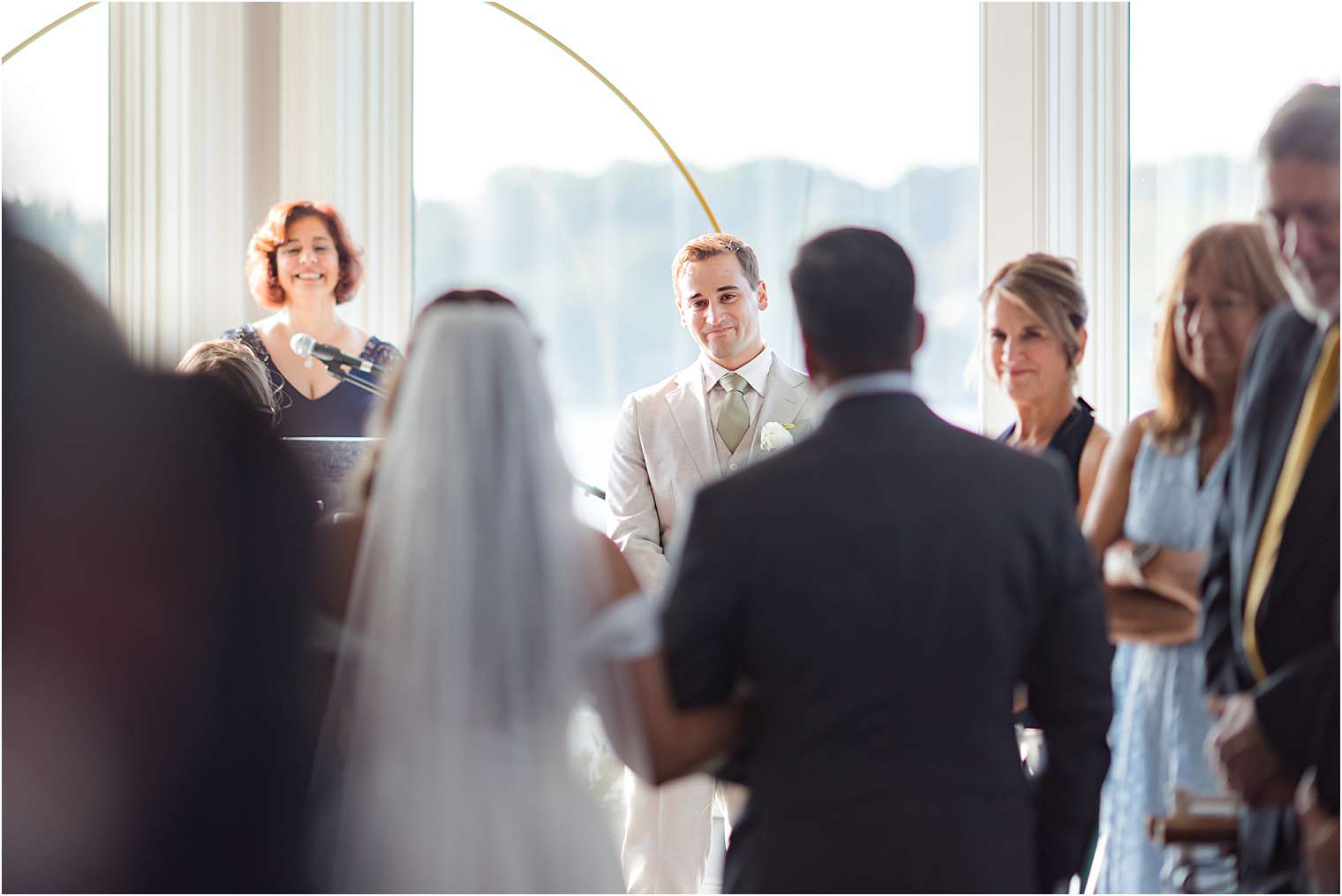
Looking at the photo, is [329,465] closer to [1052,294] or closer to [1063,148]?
[1052,294]

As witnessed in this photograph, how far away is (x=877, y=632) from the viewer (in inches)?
69.0

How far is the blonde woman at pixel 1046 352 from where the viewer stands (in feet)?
8.39

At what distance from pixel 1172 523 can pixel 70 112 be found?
16.2ft

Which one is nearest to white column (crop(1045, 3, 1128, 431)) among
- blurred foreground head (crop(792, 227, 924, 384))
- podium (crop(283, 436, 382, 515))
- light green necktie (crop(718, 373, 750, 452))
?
light green necktie (crop(718, 373, 750, 452))

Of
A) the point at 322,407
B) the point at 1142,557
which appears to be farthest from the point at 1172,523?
the point at 322,407

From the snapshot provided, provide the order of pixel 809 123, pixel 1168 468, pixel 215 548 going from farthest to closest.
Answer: pixel 809 123
pixel 1168 468
pixel 215 548

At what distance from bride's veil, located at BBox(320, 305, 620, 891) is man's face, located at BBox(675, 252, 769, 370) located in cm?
202

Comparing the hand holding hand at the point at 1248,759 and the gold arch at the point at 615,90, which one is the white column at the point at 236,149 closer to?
the gold arch at the point at 615,90

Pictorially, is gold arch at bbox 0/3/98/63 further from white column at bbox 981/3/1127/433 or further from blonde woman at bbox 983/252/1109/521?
blonde woman at bbox 983/252/1109/521

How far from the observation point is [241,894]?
196 cm

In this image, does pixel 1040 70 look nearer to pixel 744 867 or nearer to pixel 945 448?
pixel 945 448

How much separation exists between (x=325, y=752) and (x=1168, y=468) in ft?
4.96

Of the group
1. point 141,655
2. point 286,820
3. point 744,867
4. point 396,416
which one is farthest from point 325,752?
point 744,867

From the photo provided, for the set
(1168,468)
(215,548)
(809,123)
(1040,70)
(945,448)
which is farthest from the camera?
(809,123)
